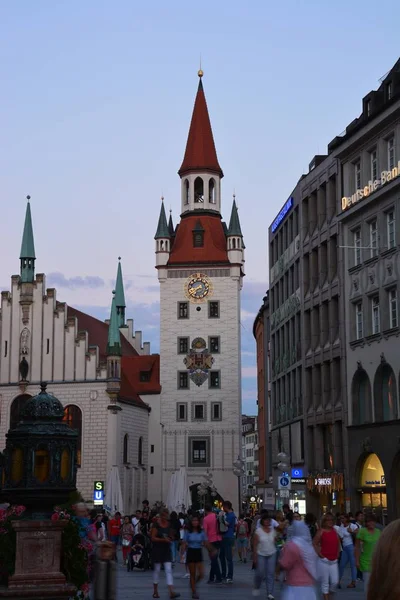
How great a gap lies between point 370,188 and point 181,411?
46.2 m

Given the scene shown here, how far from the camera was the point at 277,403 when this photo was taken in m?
51.4

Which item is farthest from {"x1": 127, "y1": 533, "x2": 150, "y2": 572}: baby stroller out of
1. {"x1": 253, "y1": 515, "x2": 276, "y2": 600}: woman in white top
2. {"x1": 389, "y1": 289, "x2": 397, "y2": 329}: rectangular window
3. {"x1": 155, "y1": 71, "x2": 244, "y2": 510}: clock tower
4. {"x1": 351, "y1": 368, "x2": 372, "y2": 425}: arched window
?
{"x1": 155, "y1": 71, "x2": 244, "y2": 510}: clock tower

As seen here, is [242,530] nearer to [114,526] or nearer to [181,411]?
[114,526]

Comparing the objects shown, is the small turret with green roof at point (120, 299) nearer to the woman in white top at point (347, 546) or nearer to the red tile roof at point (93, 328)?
the red tile roof at point (93, 328)

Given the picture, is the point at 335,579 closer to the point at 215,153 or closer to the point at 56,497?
the point at 56,497

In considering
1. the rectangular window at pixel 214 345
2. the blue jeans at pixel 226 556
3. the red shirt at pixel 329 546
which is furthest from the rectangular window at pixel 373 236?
the rectangular window at pixel 214 345

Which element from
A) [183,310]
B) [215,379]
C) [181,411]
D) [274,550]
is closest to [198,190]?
[183,310]

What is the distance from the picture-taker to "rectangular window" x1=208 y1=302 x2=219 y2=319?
8088cm

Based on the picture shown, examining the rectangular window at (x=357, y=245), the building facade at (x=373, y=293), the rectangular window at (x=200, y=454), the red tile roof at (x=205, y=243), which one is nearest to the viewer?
the building facade at (x=373, y=293)

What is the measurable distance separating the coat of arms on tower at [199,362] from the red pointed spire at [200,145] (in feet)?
51.4

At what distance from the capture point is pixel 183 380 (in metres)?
80.2

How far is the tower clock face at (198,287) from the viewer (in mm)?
81312

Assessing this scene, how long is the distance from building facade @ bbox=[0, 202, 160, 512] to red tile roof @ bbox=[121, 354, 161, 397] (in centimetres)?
509

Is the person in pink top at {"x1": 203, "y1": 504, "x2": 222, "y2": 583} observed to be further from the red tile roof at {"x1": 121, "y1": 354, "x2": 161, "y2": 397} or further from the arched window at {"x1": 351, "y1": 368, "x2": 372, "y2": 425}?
the red tile roof at {"x1": 121, "y1": 354, "x2": 161, "y2": 397}
